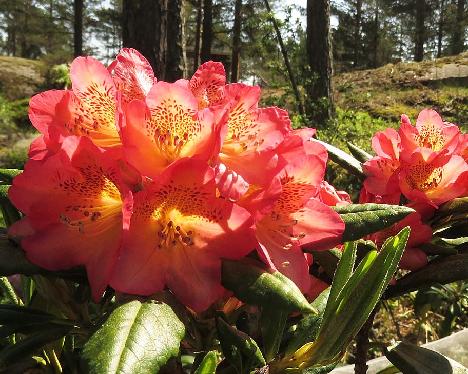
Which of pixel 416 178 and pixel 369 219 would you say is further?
pixel 416 178

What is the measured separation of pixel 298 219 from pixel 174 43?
3.87 metres

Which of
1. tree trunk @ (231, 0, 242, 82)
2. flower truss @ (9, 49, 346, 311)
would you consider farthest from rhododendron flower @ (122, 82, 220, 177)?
tree trunk @ (231, 0, 242, 82)

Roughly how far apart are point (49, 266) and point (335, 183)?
12.1 feet

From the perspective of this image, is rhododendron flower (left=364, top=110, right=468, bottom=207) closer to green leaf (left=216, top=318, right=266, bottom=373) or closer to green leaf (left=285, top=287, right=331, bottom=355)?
green leaf (left=285, top=287, right=331, bottom=355)

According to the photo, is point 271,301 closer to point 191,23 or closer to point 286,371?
point 286,371

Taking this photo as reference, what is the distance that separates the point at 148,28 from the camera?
396 centimetres

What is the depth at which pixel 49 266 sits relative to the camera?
566 mm

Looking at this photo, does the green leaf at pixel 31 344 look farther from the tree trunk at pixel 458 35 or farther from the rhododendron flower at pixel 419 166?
the tree trunk at pixel 458 35

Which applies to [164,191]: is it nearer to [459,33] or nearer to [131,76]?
[131,76]

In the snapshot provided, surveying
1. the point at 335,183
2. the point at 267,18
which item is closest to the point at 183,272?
the point at 335,183

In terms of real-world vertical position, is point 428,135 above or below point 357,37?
below

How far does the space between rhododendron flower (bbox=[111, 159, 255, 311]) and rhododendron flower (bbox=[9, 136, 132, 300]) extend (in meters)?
0.02

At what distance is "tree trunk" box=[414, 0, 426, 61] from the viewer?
90.0 feet

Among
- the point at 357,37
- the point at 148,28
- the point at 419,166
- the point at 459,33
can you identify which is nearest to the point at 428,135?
the point at 419,166
